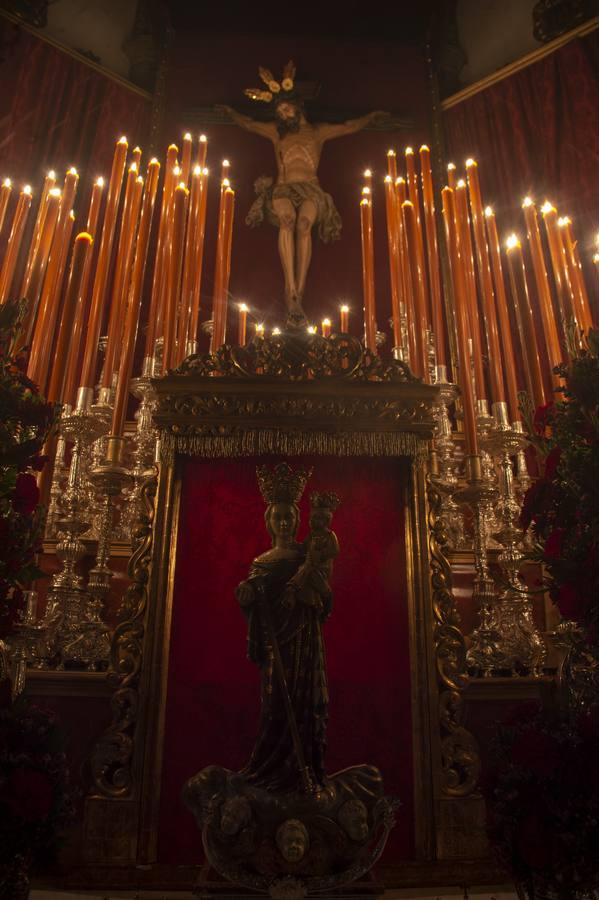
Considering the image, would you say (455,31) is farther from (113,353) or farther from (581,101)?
(113,353)

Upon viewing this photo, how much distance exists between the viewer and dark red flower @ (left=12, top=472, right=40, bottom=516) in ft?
7.50

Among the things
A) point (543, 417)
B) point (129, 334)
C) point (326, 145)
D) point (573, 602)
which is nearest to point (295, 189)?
point (326, 145)

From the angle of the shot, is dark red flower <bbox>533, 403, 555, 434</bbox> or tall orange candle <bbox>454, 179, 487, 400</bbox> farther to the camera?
tall orange candle <bbox>454, 179, 487, 400</bbox>

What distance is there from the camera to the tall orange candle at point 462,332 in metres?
3.09

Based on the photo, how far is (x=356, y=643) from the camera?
2965 mm

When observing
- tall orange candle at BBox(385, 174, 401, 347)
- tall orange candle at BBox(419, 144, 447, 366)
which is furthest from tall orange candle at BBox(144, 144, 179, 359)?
tall orange candle at BBox(419, 144, 447, 366)

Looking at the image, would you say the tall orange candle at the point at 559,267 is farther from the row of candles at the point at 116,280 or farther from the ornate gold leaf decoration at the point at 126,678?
the ornate gold leaf decoration at the point at 126,678

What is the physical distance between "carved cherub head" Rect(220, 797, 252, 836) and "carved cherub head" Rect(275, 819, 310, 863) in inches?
4.3

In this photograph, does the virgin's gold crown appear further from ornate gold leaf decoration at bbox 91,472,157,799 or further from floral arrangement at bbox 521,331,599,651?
floral arrangement at bbox 521,331,599,651

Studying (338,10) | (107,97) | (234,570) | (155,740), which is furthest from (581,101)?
(155,740)

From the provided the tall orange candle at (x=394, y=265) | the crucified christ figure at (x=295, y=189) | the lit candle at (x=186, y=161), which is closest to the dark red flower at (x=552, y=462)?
the tall orange candle at (x=394, y=265)

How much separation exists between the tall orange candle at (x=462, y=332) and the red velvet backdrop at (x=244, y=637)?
0.37 metres

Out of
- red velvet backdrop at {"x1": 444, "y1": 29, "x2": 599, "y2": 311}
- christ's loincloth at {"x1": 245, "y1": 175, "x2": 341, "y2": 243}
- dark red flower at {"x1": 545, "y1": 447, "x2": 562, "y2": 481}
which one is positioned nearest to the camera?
dark red flower at {"x1": 545, "y1": 447, "x2": 562, "y2": 481}

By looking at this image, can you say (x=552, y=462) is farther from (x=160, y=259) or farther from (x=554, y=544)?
(x=160, y=259)
